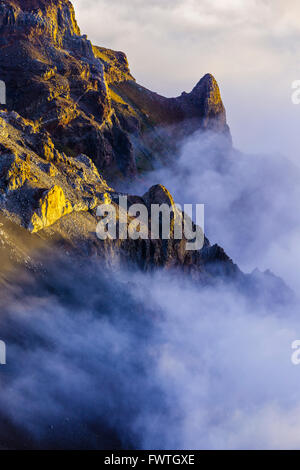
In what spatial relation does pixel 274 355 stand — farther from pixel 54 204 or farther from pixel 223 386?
pixel 54 204

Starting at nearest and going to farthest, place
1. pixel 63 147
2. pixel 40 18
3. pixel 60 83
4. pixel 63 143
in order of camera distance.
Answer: pixel 63 147
pixel 63 143
pixel 60 83
pixel 40 18

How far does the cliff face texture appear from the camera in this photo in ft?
255

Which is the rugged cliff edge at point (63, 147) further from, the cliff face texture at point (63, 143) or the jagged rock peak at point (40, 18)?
the jagged rock peak at point (40, 18)

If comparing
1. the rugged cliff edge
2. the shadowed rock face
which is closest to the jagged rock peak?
the shadowed rock face

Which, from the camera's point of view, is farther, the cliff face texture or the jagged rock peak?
the jagged rock peak

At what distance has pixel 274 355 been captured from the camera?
140 meters

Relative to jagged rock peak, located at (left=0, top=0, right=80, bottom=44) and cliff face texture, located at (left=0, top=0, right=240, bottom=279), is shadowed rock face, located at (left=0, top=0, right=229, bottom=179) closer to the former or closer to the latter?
jagged rock peak, located at (left=0, top=0, right=80, bottom=44)

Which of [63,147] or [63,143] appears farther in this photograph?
[63,143]

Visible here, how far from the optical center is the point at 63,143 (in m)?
141

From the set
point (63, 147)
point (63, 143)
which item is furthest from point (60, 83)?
point (63, 147)

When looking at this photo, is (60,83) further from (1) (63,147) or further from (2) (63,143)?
(1) (63,147)

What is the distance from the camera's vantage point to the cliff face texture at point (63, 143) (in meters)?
77.6

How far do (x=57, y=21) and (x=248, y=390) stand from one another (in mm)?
139191
